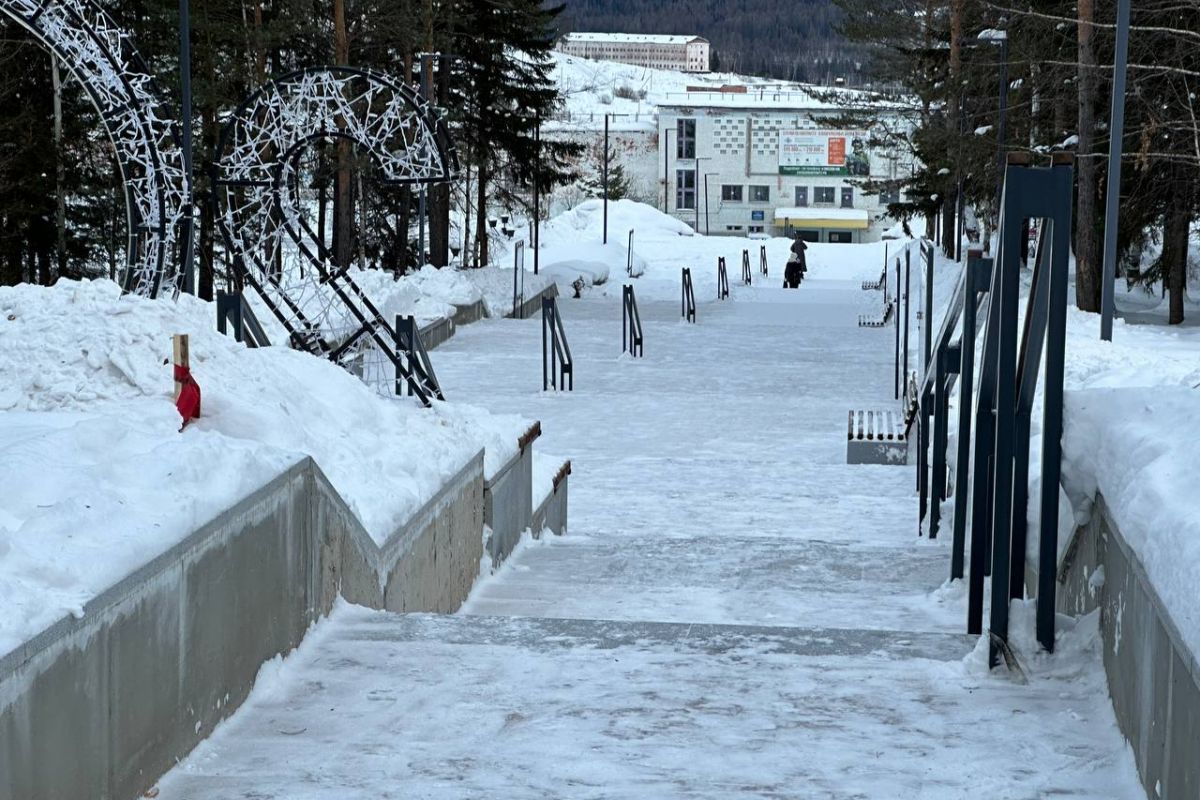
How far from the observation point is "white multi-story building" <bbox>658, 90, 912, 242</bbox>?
91.8m

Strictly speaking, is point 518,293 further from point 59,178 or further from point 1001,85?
point 1001,85

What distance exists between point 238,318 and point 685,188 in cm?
8462

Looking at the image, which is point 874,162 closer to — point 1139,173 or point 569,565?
point 1139,173

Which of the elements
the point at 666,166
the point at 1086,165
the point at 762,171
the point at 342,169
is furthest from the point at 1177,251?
the point at 666,166

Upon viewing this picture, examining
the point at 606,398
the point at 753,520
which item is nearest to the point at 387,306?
the point at 606,398

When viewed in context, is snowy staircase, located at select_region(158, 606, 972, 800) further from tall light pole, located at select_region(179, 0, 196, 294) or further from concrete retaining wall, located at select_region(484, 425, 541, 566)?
tall light pole, located at select_region(179, 0, 196, 294)

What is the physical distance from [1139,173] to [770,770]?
961 inches

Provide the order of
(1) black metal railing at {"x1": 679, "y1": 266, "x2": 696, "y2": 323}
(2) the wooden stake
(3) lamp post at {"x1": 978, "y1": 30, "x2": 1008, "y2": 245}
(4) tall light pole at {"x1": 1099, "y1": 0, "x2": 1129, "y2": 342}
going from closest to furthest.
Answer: (2) the wooden stake → (4) tall light pole at {"x1": 1099, "y1": 0, "x2": 1129, "y2": 342} → (3) lamp post at {"x1": 978, "y1": 30, "x2": 1008, "y2": 245} → (1) black metal railing at {"x1": 679, "y1": 266, "x2": 696, "y2": 323}

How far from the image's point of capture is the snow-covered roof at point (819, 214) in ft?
299

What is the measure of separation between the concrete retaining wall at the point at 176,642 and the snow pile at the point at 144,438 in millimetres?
76

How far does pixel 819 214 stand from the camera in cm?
9162

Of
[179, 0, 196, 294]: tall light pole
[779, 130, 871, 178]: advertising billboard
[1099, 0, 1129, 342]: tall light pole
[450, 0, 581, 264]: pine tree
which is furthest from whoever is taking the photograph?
[779, 130, 871, 178]: advertising billboard

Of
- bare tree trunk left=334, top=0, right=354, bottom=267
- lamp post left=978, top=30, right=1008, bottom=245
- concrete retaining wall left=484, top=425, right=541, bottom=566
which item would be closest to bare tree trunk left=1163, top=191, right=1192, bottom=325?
lamp post left=978, top=30, right=1008, bottom=245

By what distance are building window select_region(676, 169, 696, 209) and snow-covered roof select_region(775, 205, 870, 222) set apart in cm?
525
